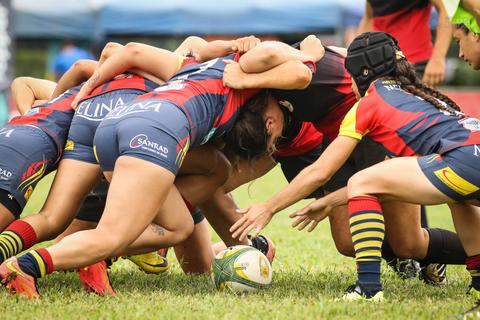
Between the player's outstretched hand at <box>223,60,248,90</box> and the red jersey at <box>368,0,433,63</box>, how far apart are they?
11.1ft

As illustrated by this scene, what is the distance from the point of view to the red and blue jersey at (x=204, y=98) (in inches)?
188

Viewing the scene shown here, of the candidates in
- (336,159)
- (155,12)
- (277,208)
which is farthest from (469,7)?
(155,12)

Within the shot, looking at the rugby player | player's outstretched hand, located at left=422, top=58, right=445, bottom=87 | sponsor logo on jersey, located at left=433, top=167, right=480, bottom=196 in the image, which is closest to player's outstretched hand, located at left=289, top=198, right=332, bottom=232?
the rugby player

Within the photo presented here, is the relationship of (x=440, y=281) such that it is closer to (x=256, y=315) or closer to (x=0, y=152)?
(x=256, y=315)

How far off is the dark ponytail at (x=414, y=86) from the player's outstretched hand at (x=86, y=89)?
187 cm

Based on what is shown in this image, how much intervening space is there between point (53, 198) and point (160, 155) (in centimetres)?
88

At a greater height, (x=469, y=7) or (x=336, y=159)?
(x=469, y=7)

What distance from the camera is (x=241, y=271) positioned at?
489cm

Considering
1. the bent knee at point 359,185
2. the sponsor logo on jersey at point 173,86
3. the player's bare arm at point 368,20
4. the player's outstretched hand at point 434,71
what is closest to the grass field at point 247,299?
the bent knee at point 359,185

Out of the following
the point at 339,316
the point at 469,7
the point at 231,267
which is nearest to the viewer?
the point at 339,316

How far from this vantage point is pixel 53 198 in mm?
4980

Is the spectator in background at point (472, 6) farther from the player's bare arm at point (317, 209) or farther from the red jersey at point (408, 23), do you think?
the red jersey at point (408, 23)

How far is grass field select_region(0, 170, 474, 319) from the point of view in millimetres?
4078

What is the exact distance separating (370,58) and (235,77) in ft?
2.63
